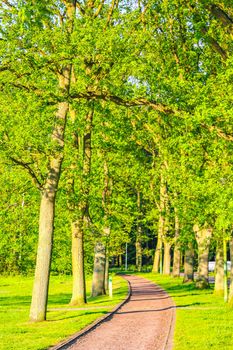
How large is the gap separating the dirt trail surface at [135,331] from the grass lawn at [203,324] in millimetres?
354

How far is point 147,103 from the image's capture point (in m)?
19.2

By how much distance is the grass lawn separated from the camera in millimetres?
14323

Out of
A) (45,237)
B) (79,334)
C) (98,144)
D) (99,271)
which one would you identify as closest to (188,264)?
(99,271)

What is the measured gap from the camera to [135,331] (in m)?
16.5

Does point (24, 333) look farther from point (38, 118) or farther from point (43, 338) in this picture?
point (38, 118)

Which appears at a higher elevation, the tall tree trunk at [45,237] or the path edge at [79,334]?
the tall tree trunk at [45,237]

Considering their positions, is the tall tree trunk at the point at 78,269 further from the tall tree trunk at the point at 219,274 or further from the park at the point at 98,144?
the tall tree trunk at the point at 219,274

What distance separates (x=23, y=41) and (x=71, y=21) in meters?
2.66

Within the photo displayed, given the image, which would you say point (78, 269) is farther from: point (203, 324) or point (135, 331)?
point (135, 331)

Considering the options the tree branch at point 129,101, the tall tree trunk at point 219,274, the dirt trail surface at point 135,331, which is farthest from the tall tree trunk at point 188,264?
the tree branch at point 129,101

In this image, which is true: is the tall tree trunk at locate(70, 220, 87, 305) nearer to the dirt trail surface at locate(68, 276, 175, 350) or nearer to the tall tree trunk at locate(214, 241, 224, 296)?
the dirt trail surface at locate(68, 276, 175, 350)

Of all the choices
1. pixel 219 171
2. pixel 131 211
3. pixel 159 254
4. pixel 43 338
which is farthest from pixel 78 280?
pixel 159 254

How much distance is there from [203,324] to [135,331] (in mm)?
2633

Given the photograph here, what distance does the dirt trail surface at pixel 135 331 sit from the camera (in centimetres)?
1405
